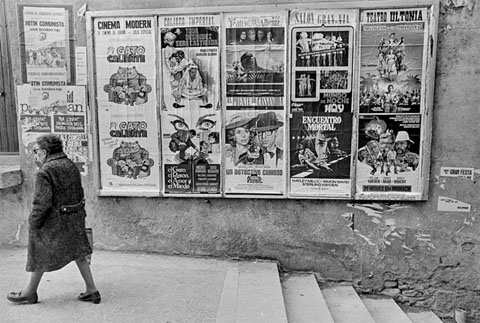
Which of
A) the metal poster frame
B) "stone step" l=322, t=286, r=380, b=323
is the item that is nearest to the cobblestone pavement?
the metal poster frame

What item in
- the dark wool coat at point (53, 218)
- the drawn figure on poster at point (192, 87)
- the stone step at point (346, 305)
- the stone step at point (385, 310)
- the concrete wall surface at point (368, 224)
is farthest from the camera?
the drawn figure on poster at point (192, 87)

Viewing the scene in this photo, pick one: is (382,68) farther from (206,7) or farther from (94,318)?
(94,318)

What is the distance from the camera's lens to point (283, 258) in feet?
16.5

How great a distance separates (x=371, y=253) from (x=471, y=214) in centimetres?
122

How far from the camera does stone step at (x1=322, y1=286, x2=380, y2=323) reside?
4.28 meters

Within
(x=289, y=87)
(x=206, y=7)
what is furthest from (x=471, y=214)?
(x=206, y=7)

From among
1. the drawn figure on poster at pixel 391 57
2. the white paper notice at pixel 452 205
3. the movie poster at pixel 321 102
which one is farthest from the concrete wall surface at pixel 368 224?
the drawn figure on poster at pixel 391 57

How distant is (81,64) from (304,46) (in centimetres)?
269

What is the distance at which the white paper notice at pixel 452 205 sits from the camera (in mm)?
4785

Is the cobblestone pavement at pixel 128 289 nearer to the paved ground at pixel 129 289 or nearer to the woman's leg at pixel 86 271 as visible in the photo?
the paved ground at pixel 129 289

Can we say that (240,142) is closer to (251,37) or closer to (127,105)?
(251,37)

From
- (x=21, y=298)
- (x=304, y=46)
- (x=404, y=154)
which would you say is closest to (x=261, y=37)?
(x=304, y=46)

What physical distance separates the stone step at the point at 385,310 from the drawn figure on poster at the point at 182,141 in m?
2.74

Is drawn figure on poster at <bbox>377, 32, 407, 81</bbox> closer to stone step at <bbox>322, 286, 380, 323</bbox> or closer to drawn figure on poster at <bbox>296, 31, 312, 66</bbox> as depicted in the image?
drawn figure on poster at <bbox>296, 31, 312, 66</bbox>
